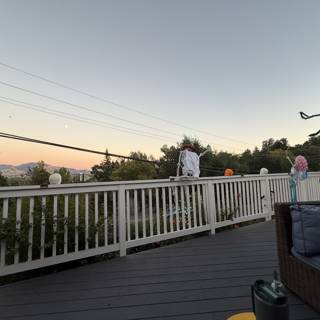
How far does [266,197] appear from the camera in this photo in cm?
529

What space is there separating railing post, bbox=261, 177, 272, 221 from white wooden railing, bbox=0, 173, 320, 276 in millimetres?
393

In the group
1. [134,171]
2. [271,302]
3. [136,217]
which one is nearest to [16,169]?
[136,217]

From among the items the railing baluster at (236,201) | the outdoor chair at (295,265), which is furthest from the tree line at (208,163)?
the outdoor chair at (295,265)

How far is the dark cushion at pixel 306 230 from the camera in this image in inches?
69.9

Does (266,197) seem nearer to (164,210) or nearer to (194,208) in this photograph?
(194,208)

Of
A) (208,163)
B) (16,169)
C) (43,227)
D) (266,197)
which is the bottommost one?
(43,227)

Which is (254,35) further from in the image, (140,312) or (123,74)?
(140,312)

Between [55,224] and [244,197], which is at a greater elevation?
[244,197]

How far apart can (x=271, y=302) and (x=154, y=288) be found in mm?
1307

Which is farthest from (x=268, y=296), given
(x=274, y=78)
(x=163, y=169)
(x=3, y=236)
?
(x=163, y=169)

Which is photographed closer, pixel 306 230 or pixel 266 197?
pixel 306 230

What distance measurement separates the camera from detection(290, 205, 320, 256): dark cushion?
1.78 metres

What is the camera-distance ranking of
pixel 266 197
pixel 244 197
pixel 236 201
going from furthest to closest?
pixel 266 197 → pixel 244 197 → pixel 236 201

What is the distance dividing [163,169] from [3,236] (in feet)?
84.4
